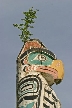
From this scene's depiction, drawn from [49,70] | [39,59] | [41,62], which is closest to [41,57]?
[39,59]

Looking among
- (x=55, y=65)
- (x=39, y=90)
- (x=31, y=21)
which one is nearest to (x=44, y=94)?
(x=39, y=90)

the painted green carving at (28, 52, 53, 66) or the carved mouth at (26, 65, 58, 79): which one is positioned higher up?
the painted green carving at (28, 52, 53, 66)

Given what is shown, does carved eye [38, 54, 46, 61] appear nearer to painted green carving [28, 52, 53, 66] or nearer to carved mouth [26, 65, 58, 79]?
painted green carving [28, 52, 53, 66]

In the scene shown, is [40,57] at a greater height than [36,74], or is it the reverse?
[40,57]

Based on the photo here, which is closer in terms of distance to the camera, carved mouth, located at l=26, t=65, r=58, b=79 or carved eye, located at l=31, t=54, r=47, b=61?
carved mouth, located at l=26, t=65, r=58, b=79

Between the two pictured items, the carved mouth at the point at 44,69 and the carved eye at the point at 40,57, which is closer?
the carved mouth at the point at 44,69

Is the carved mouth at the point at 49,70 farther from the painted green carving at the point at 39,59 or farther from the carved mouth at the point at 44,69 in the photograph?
the painted green carving at the point at 39,59

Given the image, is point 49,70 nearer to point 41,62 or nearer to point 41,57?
point 41,62

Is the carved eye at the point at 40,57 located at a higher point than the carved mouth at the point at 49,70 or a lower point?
higher

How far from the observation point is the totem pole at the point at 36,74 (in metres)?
19.2

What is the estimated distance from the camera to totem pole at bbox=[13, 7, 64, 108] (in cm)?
1920

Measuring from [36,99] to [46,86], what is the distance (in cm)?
90

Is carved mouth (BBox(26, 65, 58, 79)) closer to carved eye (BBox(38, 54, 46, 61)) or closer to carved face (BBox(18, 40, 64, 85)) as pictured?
carved face (BBox(18, 40, 64, 85))

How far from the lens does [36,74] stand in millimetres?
19875
